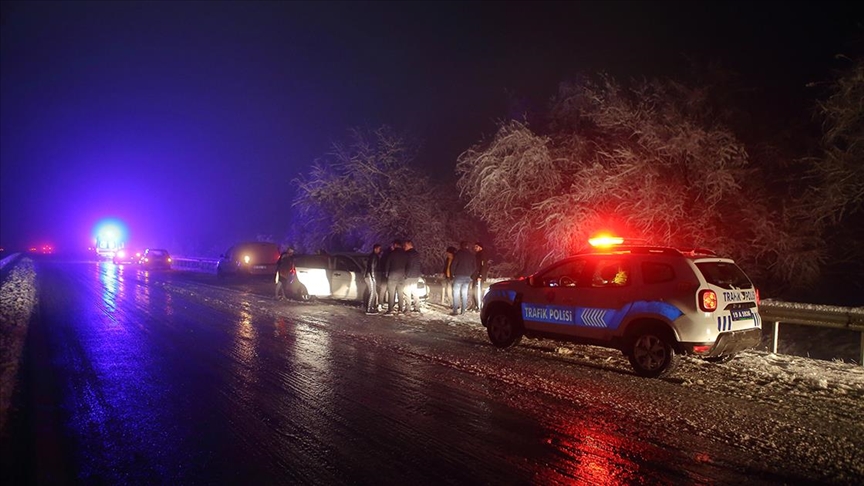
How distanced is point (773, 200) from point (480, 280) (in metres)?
9.87

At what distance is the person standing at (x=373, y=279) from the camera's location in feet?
47.6

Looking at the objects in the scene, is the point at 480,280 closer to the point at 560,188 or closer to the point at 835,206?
the point at 560,188

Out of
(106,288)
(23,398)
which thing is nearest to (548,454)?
(23,398)

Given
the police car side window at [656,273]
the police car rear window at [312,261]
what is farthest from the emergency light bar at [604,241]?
the police car rear window at [312,261]

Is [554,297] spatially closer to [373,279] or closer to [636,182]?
[373,279]

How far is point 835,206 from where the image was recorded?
47.2 ft

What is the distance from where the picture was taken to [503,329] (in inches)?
381

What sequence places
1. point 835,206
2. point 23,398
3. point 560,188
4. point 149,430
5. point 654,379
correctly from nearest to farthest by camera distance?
point 149,430 < point 23,398 < point 654,379 < point 835,206 < point 560,188

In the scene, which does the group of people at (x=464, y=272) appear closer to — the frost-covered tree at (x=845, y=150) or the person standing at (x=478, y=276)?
the person standing at (x=478, y=276)

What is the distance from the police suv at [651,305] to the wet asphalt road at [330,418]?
1.89 feet

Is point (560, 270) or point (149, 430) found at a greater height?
point (560, 270)

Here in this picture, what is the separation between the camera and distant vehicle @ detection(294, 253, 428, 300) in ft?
52.2

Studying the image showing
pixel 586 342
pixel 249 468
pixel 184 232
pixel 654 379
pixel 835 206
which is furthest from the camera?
pixel 184 232

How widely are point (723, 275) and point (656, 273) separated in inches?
34.9
